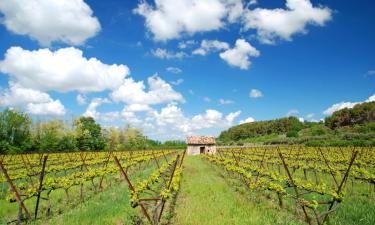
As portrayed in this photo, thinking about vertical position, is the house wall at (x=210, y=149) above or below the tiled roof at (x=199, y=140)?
below

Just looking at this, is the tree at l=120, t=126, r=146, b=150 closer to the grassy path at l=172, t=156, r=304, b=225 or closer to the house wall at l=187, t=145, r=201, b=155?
the house wall at l=187, t=145, r=201, b=155

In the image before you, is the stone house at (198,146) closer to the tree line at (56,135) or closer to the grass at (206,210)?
the tree line at (56,135)

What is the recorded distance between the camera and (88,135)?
72750 millimetres

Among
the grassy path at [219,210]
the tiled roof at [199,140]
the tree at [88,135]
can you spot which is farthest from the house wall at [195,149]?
the grassy path at [219,210]

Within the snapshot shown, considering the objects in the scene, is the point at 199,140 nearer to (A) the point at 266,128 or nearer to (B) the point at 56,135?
(B) the point at 56,135

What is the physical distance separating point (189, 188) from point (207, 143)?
41.9 meters

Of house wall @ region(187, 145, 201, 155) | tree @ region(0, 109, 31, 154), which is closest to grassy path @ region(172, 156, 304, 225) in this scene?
house wall @ region(187, 145, 201, 155)

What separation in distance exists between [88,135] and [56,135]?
7128 mm

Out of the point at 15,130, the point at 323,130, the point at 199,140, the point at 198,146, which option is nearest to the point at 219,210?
the point at 198,146

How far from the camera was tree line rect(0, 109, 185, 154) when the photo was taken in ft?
186

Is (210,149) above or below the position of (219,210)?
above

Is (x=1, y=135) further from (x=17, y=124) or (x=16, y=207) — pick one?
(x=16, y=207)

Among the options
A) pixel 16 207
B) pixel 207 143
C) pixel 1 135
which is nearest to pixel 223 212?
pixel 16 207

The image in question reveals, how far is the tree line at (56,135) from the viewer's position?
56.7 meters
